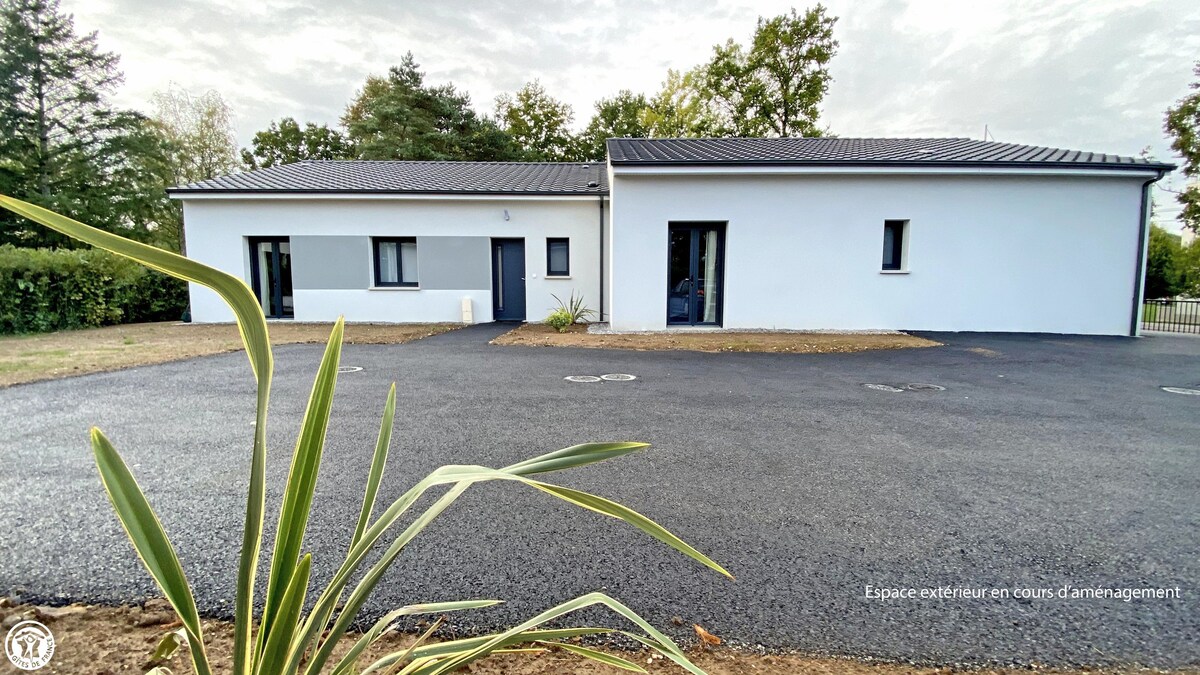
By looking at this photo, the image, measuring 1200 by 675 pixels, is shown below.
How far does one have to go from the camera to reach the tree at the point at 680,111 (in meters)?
27.6

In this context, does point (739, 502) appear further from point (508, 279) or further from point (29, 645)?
point (508, 279)

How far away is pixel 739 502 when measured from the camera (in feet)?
8.73

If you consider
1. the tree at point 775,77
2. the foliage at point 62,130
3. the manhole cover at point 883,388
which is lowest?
the manhole cover at point 883,388

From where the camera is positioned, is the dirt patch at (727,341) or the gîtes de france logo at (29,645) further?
the dirt patch at (727,341)

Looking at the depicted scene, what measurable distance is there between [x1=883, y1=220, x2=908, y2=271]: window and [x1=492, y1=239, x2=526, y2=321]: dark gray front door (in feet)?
30.2

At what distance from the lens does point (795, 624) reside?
1700 mm

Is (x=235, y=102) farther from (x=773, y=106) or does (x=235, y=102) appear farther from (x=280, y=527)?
(x=280, y=527)

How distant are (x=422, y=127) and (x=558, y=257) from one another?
1804cm

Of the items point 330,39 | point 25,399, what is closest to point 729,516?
point 25,399

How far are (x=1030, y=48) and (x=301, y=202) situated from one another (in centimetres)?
2033

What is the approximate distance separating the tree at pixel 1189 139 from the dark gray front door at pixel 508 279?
3219cm

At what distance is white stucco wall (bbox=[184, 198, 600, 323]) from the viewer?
1242cm

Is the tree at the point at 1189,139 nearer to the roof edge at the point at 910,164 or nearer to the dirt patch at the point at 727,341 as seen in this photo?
the roof edge at the point at 910,164

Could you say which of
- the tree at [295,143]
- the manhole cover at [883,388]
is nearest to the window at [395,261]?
the manhole cover at [883,388]
